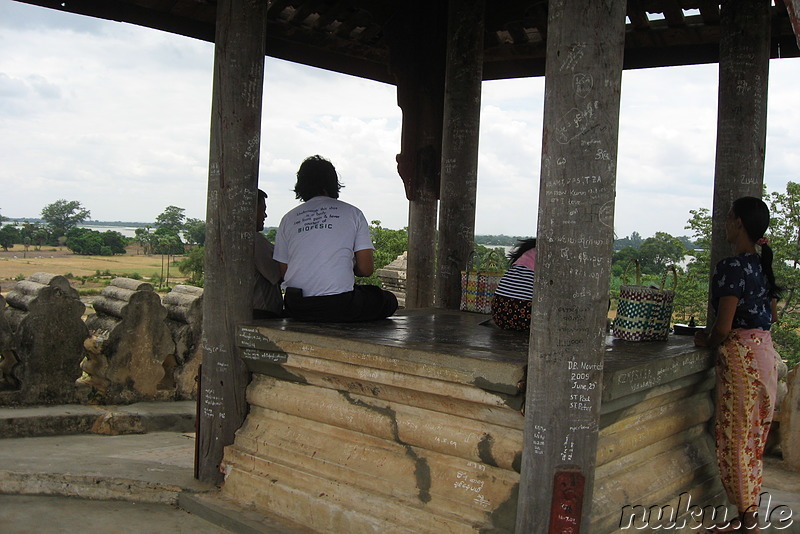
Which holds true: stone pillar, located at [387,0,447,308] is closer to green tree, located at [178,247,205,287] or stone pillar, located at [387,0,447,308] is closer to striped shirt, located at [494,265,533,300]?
striped shirt, located at [494,265,533,300]

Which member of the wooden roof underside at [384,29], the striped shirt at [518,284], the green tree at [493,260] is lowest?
the striped shirt at [518,284]

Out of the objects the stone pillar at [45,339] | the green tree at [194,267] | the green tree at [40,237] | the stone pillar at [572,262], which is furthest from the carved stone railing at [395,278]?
the green tree at [40,237]

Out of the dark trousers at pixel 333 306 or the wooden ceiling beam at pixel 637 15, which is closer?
the dark trousers at pixel 333 306

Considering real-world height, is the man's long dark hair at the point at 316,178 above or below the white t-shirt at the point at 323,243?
above

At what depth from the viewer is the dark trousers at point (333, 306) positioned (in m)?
4.32

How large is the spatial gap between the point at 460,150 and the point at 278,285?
82.1 inches

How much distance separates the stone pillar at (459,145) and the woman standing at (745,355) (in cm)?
240

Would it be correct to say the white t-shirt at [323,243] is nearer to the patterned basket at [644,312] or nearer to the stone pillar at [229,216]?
the stone pillar at [229,216]

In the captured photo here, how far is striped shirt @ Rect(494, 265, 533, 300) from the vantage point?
4.20 metres

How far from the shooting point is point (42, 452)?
16.0ft

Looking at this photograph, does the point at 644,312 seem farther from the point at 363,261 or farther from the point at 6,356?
the point at 6,356

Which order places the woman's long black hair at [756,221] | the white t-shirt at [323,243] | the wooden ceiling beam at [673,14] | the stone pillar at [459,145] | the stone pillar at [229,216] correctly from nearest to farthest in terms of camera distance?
the woman's long black hair at [756,221] → the stone pillar at [229,216] → the white t-shirt at [323,243] → the wooden ceiling beam at [673,14] → the stone pillar at [459,145]

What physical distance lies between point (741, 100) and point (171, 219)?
277 ft

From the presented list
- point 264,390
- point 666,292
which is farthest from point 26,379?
point 666,292
